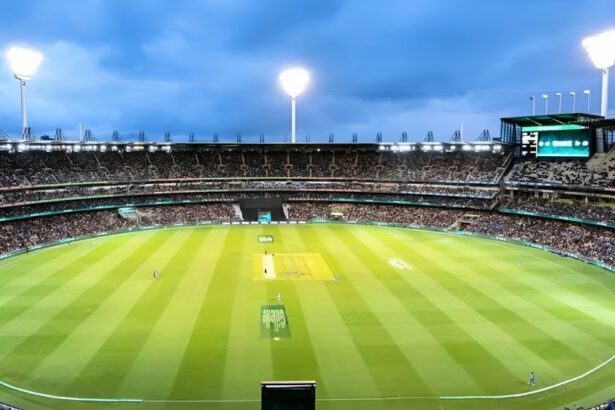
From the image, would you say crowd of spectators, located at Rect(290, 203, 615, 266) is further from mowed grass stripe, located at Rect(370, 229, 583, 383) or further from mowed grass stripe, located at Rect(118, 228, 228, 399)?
mowed grass stripe, located at Rect(118, 228, 228, 399)

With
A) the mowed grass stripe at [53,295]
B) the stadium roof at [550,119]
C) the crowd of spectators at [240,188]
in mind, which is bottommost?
the mowed grass stripe at [53,295]

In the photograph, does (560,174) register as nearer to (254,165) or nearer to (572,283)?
(572,283)

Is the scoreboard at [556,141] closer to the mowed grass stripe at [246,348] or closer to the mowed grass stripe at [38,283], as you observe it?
the mowed grass stripe at [246,348]

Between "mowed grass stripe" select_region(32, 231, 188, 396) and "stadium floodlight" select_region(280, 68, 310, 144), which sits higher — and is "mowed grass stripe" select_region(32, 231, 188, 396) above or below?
below

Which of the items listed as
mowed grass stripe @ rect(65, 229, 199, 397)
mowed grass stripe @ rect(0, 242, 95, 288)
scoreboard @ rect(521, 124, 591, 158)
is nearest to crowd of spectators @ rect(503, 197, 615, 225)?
scoreboard @ rect(521, 124, 591, 158)

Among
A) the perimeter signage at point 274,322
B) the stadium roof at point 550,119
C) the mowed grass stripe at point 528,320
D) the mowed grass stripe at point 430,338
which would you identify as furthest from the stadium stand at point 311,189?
the perimeter signage at point 274,322
